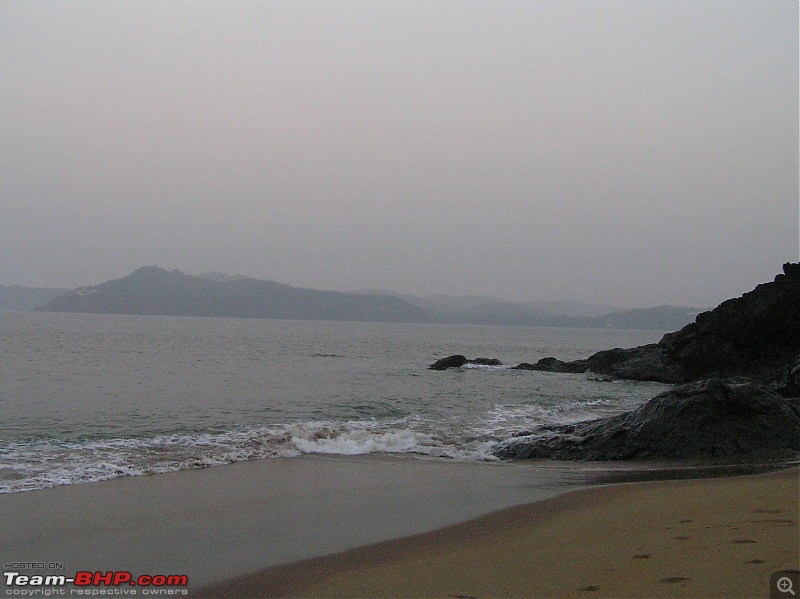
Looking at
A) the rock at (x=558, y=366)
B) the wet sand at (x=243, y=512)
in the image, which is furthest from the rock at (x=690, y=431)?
the rock at (x=558, y=366)

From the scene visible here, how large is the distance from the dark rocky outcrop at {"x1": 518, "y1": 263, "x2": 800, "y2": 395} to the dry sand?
23935 millimetres

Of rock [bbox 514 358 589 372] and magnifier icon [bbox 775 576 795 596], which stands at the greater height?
magnifier icon [bbox 775 576 795 596]

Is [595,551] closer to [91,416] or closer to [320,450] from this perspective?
[320,450]

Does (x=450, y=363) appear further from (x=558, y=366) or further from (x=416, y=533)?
(x=416, y=533)

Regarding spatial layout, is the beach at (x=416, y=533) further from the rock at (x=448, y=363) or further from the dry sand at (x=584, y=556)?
the rock at (x=448, y=363)

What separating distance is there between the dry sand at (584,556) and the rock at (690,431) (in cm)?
479

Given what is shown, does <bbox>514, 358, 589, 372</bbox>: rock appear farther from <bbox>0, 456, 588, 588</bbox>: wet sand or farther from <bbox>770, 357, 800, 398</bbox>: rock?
<bbox>0, 456, 588, 588</bbox>: wet sand

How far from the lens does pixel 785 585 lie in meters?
4.83

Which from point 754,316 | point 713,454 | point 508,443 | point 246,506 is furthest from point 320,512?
point 754,316

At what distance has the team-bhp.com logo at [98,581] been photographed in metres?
6.02

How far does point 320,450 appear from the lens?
14492 millimetres

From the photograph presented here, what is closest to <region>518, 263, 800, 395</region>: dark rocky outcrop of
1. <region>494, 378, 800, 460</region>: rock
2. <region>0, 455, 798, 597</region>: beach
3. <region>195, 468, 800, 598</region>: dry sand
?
<region>494, 378, 800, 460</region>: rock
